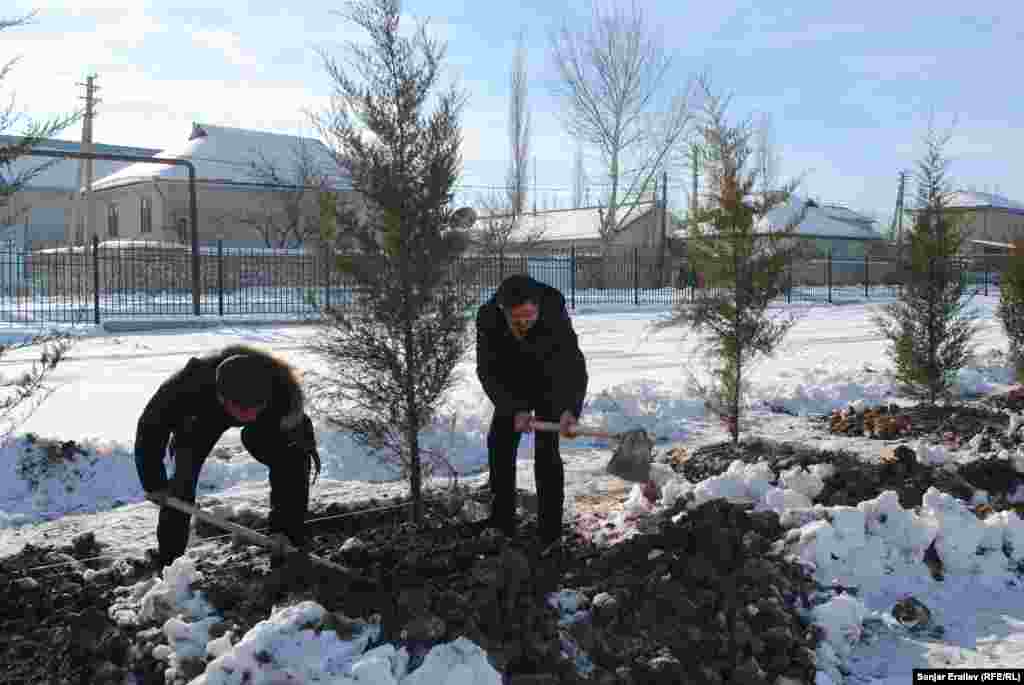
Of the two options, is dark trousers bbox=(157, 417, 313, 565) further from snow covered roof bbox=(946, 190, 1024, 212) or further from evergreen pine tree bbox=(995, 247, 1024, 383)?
snow covered roof bbox=(946, 190, 1024, 212)

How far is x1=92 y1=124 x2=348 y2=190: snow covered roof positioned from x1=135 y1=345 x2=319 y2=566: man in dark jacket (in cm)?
3085

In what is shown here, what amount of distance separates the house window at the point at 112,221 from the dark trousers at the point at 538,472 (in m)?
39.1

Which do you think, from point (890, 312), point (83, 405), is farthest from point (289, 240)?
point (890, 312)

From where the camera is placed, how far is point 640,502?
521 centimetres

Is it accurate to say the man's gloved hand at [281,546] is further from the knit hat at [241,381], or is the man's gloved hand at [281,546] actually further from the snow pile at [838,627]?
the snow pile at [838,627]

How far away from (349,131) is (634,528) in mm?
2886

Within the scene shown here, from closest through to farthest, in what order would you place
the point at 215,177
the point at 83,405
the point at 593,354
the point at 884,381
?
the point at 83,405 < the point at 884,381 < the point at 593,354 < the point at 215,177

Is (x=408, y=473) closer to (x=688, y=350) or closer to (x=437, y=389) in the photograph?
(x=437, y=389)

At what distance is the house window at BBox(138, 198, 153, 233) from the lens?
3659 centimetres

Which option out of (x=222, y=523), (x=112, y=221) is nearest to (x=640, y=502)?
(x=222, y=523)

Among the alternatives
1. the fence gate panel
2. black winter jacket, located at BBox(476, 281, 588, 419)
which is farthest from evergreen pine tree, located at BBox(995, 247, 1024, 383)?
the fence gate panel

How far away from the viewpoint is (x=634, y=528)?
4.91m

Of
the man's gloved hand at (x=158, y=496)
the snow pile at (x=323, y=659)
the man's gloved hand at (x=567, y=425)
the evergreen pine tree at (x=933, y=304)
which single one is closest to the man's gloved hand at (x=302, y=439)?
the man's gloved hand at (x=158, y=496)

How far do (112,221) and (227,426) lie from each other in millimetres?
39646
